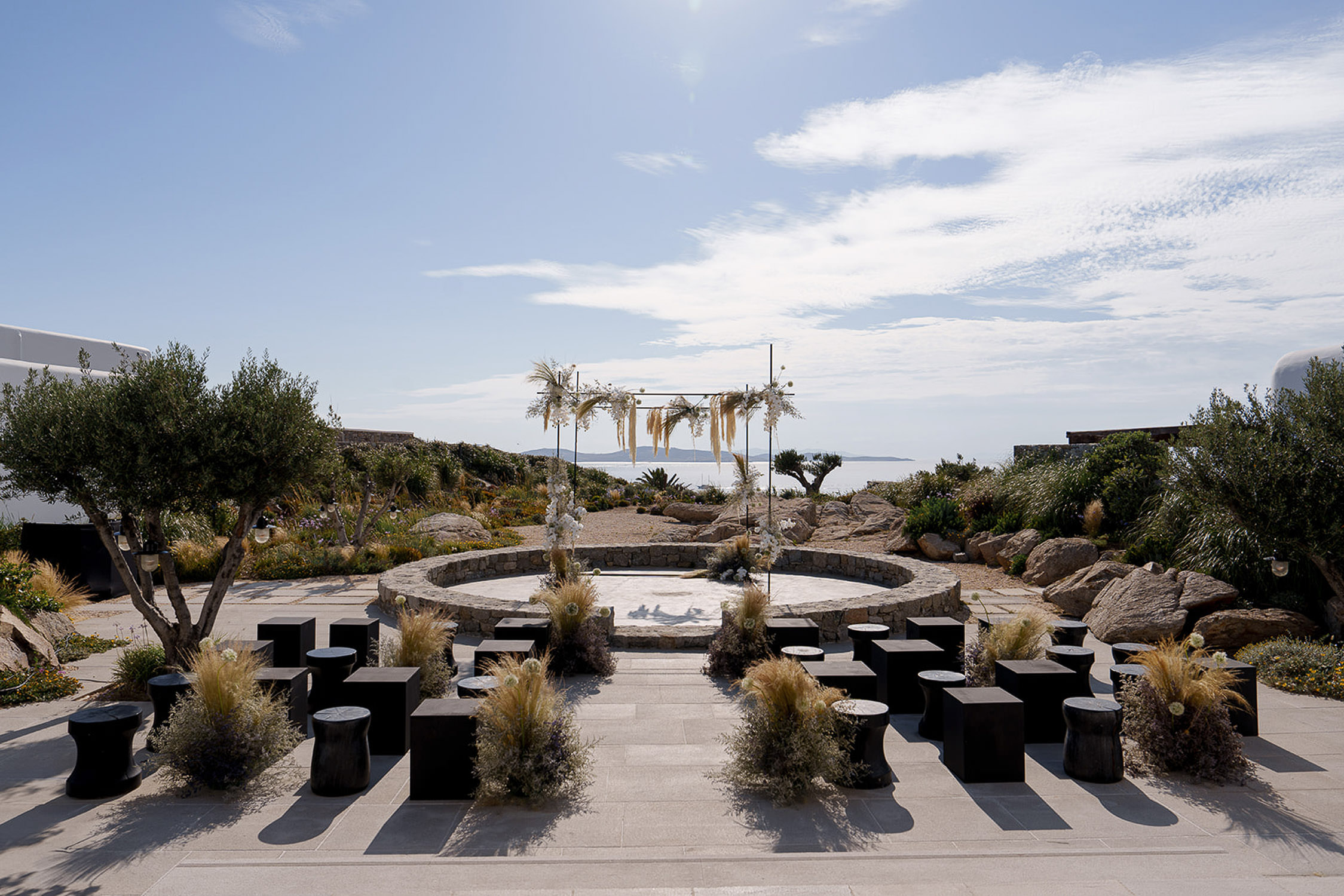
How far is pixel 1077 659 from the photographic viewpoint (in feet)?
20.4

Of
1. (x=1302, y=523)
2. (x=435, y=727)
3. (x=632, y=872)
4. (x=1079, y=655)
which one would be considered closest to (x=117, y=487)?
(x=435, y=727)

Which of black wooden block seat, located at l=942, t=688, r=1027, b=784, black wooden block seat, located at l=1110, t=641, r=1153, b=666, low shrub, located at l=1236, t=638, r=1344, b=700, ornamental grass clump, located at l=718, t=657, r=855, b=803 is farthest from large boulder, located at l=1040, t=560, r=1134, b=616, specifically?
ornamental grass clump, located at l=718, t=657, r=855, b=803

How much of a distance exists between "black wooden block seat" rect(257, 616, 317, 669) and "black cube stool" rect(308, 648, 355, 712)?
3.57 feet

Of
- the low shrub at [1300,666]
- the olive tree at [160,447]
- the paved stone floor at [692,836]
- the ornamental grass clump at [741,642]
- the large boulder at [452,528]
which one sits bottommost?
the paved stone floor at [692,836]

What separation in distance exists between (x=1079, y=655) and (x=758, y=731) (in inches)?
122

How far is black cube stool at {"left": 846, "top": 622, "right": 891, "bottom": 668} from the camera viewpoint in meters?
6.98

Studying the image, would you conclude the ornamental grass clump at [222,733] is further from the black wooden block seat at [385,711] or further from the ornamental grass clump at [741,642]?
the ornamental grass clump at [741,642]

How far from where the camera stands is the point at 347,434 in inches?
1105

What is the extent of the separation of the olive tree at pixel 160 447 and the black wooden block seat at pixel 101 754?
5.44 ft

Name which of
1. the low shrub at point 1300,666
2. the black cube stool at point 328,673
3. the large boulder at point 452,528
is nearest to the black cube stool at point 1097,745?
the low shrub at point 1300,666

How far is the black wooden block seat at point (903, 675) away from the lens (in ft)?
20.8

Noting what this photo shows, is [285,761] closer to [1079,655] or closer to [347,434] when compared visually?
[1079,655]

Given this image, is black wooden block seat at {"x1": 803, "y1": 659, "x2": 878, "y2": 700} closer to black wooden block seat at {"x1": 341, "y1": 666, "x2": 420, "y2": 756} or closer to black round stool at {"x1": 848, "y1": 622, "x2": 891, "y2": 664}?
black round stool at {"x1": 848, "y1": 622, "x2": 891, "y2": 664}

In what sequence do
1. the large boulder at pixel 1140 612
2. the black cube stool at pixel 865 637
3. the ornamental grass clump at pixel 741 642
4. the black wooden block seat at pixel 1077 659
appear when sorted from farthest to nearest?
1. the large boulder at pixel 1140 612
2. the ornamental grass clump at pixel 741 642
3. the black cube stool at pixel 865 637
4. the black wooden block seat at pixel 1077 659
